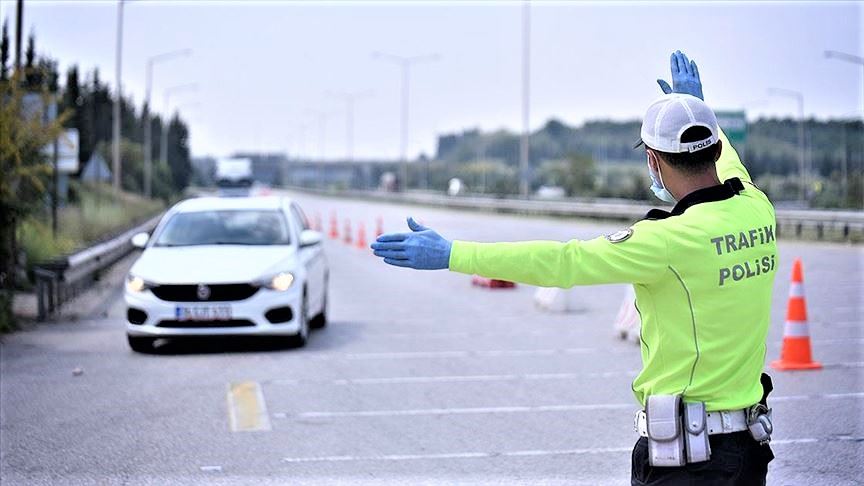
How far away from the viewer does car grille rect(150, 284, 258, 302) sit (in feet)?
44.3

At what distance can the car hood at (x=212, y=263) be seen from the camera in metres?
13.6

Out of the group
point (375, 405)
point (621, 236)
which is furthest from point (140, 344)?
point (621, 236)

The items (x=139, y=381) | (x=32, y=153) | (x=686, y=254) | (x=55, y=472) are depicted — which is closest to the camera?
(x=686, y=254)

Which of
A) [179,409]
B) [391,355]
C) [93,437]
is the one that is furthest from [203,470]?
[391,355]

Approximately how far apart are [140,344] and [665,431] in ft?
35.2

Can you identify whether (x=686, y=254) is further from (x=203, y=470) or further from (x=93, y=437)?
(x=93, y=437)

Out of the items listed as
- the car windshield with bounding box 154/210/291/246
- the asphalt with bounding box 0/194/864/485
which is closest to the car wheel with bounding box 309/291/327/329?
the asphalt with bounding box 0/194/864/485

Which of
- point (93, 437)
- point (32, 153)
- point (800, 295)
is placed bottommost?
point (93, 437)

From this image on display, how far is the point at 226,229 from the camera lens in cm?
1523

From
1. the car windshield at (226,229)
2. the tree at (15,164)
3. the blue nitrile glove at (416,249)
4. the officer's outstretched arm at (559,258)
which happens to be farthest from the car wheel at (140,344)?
the officer's outstretched arm at (559,258)

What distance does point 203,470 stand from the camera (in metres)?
8.05

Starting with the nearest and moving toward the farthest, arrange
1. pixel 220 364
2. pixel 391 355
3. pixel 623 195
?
pixel 220 364, pixel 391 355, pixel 623 195

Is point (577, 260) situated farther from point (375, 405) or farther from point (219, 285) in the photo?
point (219, 285)

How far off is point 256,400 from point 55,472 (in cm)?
286
